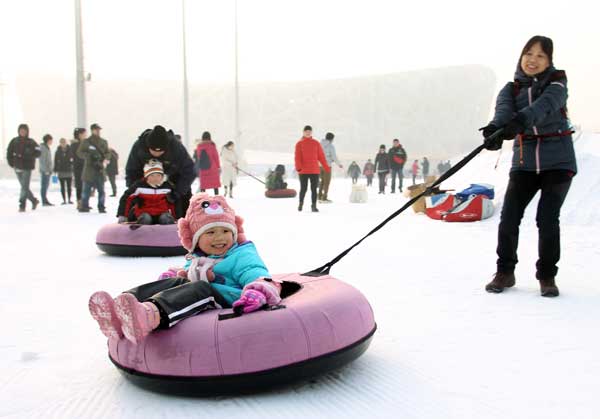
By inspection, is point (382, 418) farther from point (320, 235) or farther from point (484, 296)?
point (320, 235)

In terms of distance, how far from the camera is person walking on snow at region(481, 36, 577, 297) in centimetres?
400

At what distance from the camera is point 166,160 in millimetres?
6762

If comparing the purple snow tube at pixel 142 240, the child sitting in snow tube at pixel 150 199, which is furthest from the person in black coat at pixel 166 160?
the purple snow tube at pixel 142 240

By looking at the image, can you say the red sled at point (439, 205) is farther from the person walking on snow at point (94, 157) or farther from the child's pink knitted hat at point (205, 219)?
the child's pink knitted hat at point (205, 219)

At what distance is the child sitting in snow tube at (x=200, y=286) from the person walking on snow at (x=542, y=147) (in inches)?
75.8

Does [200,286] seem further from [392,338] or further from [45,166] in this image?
[45,166]

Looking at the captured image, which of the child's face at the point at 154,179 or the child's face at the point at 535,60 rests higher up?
the child's face at the point at 535,60

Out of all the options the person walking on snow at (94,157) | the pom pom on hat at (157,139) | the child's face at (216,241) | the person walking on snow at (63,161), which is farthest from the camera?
the person walking on snow at (63,161)

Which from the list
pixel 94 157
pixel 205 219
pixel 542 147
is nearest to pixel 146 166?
pixel 205 219

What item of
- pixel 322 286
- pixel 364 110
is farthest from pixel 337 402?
pixel 364 110

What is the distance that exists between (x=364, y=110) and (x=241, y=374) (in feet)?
236

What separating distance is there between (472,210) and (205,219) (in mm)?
6910

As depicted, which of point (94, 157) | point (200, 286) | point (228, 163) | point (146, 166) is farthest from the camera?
point (228, 163)

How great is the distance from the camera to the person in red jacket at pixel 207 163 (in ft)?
45.2
